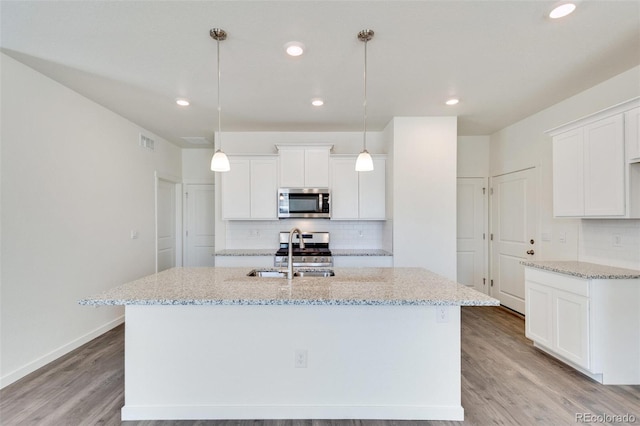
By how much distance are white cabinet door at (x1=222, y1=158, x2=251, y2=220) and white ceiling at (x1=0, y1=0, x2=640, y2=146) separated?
0.87 metres

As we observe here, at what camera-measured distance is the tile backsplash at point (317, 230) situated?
4629mm

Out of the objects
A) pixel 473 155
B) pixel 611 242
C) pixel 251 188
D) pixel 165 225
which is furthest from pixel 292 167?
pixel 611 242

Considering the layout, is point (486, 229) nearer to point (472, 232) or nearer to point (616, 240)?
point (472, 232)

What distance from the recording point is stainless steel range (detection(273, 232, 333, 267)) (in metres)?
3.89

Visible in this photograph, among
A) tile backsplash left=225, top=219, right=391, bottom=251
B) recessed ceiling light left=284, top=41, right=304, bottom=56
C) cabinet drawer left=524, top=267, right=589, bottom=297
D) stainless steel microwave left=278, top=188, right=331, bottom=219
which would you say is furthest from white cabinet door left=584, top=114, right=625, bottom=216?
stainless steel microwave left=278, top=188, right=331, bottom=219

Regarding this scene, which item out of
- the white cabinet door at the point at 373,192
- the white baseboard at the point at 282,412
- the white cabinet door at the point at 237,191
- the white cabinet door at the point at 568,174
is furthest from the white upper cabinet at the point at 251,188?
the white cabinet door at the point at 568,174

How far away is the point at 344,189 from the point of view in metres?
4.34

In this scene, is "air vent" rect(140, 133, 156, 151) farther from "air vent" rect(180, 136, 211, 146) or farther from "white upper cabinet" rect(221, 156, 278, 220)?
"white upper cabinet" rect(221, 156, 278, 220)

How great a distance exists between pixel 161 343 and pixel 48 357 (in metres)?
1.74

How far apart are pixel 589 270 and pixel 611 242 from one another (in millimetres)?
535

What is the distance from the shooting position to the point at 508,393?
231 centimetres

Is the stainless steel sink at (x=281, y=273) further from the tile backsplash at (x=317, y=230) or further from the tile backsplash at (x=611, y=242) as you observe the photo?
the tile backsplash at (x=611, y=242)

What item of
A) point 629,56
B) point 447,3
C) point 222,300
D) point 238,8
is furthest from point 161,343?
point 629,56

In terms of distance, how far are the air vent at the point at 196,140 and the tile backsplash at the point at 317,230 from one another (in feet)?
4.89
